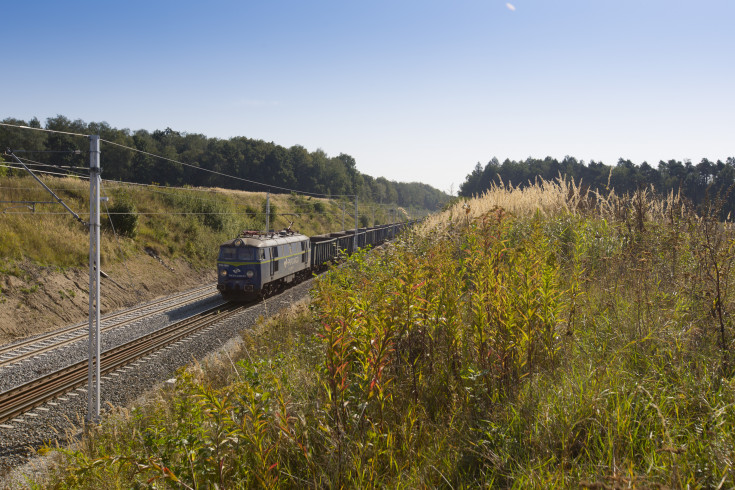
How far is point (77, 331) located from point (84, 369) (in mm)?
4264

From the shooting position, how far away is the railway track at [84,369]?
327 inches

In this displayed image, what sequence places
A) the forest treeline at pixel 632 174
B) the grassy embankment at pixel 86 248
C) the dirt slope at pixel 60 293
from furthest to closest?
the forest treeline at pixel 632 174 → the grassy embankment at pixel 86 248 → the dirt slope at pixel 60 293

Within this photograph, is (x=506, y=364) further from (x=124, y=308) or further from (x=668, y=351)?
(x=124, y=308)

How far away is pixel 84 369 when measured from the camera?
1018 centimetres

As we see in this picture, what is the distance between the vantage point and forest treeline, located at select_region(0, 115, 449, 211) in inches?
1971

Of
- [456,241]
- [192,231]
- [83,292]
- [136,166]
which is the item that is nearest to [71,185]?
[192,231]

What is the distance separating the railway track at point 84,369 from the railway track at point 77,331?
186 cm

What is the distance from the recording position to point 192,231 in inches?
1081

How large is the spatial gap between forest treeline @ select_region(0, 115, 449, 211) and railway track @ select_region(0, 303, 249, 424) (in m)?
24.3

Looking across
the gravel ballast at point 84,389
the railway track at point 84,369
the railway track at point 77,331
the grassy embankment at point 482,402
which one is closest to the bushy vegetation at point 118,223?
the railway track at point 77,331

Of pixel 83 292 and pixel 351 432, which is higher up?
pixel 351 432

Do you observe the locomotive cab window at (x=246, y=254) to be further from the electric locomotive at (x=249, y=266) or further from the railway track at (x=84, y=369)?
the railway track at (x=84, y=369)

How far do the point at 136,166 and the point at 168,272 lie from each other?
1589 inches

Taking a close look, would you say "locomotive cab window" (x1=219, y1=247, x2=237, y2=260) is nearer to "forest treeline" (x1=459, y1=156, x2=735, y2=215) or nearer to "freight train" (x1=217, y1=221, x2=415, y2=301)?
"freight train" (x1=217, y1=221, x2=415, y2=301)
